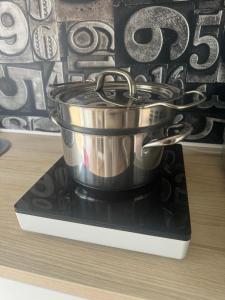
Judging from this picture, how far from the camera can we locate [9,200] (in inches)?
20.8

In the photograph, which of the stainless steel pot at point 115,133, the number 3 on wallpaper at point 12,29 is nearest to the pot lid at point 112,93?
the stainless steel pot at point 115,133

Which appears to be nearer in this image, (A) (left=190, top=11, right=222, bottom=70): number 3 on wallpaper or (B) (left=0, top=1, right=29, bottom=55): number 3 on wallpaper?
(A) (left=190, top=11, right=222, bottom=70): number 3 on wallpaper

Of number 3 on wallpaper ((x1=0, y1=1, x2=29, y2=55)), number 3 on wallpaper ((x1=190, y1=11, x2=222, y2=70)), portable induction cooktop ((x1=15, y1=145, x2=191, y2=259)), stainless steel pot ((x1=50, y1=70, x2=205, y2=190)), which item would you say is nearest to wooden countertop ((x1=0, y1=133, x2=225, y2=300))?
portable induction cooktop ((x1=15, y1=145, x2=191, y2=259))

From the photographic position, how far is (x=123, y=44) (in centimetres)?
67

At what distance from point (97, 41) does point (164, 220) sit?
492 mm

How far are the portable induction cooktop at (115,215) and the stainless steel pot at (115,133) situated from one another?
25 millimetres

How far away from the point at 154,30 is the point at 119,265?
53 centimetres

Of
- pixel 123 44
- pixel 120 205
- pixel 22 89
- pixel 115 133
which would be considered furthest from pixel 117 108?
pixel 22 89

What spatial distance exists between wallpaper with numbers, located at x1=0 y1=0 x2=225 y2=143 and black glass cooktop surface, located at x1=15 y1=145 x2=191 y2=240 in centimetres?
26

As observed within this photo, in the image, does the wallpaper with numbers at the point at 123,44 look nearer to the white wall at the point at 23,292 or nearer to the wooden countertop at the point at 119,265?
the wooden countertop at the point at 119,265

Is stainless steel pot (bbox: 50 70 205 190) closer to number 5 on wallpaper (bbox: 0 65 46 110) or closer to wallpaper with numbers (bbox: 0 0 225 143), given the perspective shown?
wallpaper with numbers (bbox: 0 0 225 143)

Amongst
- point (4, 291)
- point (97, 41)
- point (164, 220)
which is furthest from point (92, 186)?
point (97, 41)

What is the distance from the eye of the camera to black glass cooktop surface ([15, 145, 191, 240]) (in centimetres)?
39

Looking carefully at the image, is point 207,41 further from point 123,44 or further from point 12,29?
point 12,29
